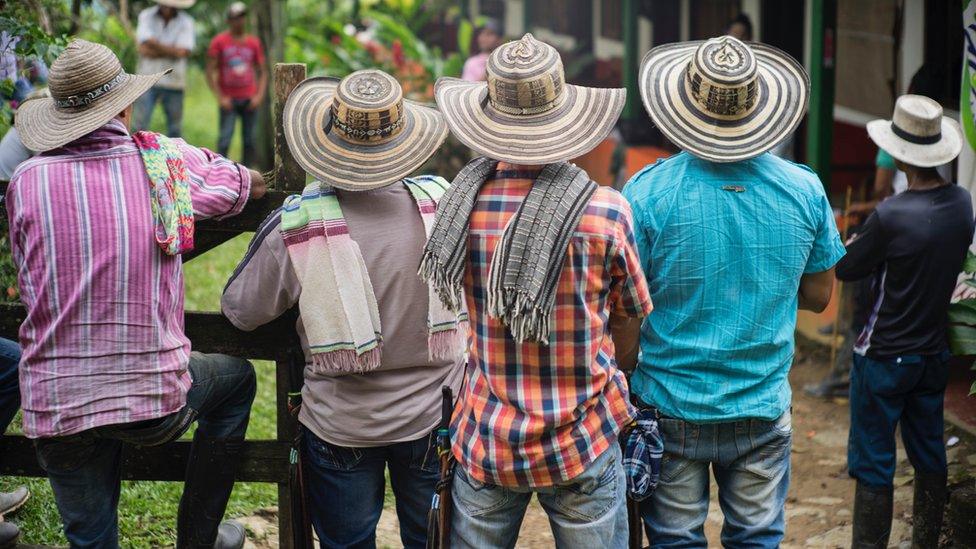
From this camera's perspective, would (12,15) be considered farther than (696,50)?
Yes

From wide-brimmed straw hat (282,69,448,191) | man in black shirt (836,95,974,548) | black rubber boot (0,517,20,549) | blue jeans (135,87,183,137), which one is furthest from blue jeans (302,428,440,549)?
blue jeans (135,87,183,137)

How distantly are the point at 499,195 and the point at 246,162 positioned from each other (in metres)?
10.6

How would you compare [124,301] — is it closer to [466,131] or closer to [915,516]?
[466,131]

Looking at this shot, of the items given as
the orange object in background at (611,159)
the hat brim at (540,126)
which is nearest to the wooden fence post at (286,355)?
the hat brim at (540,126)

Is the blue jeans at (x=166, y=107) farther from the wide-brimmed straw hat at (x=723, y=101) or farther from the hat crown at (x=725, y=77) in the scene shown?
the hat crown at (x=725, y=77)

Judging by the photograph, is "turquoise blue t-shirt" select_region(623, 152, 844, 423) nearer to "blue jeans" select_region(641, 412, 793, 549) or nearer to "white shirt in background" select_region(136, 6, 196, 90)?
"blue jeans" select_region(641, 412, 793, 549)

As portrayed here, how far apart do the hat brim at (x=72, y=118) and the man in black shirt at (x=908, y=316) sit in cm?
268

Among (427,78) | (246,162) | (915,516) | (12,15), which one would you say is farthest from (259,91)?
(915,516)

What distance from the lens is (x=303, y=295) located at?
3248 millimetres

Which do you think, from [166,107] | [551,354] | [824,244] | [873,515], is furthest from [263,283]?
[166,107]

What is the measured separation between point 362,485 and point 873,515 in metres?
2.20

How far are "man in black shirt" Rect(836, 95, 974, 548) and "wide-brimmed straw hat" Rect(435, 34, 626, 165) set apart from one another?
5.76 feet

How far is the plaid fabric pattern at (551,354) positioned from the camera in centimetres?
287

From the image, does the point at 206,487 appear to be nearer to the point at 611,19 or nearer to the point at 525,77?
the point at 525,77
